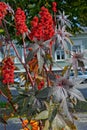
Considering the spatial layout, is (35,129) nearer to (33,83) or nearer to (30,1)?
(33,83)

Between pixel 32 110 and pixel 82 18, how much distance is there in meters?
8.63

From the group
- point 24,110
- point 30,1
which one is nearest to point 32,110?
point 24,110

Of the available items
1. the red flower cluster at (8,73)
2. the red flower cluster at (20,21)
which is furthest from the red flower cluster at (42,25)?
the red flower cluster at (8,73)

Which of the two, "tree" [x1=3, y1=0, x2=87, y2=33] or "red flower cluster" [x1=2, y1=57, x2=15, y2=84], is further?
"tree" [x1=3, y1=0, x2=87, y2=33]

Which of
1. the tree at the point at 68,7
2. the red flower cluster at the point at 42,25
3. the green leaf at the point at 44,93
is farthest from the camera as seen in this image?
the tree at the point at 68,7

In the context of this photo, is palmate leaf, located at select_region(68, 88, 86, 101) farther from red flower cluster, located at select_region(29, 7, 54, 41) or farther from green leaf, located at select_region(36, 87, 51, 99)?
red flower cluster, located at select_region(29, 7, 54, 41)

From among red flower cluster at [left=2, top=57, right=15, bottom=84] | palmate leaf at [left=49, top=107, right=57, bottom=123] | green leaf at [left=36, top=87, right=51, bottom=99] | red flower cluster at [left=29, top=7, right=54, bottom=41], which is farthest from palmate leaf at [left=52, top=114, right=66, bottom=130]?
red flower cluster at [left=29, top=7, right=54, bottom=41]

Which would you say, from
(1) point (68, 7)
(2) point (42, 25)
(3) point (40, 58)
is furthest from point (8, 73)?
(1) point (68, 7)

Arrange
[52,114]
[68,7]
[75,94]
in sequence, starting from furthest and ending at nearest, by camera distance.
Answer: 1. [68,7]
2. [52,114]
3. [75,94]

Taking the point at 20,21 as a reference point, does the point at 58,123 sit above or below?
below

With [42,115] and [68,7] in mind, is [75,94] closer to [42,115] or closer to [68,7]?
[42,115]

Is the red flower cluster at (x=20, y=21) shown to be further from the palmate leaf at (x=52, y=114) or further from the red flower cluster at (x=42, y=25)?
the palmate leaf at (x=52, y=114)

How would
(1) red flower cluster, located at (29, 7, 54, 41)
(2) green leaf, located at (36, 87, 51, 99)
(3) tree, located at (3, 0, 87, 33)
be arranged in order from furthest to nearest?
(3) tree, located at (3, 0, 87, 33)
(1) red flower cluster, located at (29, 7, 54, 41)
(2) green leaf, located at (36, 87, 51, 99)

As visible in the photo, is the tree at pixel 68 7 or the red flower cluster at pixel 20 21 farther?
the tree at pixel 68 7
